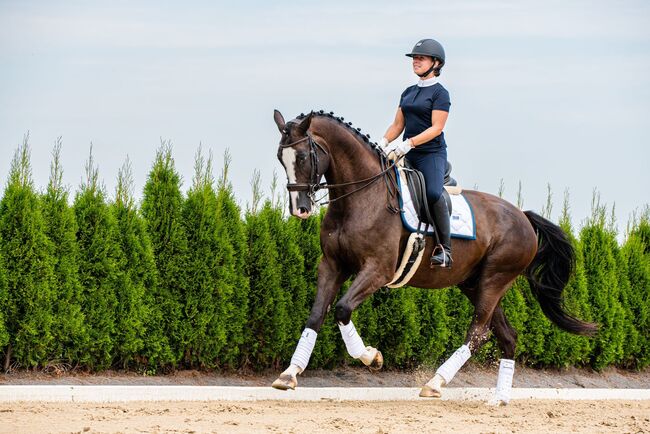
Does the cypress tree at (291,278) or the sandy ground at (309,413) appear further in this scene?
the cypress tree at (291,278)

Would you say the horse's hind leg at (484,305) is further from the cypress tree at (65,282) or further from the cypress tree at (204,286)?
the cypress tree at (65,282)

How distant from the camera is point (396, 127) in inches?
412

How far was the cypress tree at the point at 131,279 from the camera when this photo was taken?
34.3 feet

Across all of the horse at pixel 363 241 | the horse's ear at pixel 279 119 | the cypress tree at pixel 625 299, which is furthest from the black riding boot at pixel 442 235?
the cypress tree at pixel 625 299

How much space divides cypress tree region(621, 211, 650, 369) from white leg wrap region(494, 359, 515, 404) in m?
5.53

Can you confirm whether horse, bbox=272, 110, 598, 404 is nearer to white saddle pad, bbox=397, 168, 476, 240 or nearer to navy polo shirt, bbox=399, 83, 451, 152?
white saddle pad, bbox=397, 168, 476, 240

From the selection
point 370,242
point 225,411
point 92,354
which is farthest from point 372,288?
point 92,354

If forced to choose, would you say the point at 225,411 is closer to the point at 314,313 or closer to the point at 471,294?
the point at 314,313

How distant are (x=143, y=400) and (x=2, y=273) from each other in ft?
6.36

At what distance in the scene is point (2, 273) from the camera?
31.8 ft

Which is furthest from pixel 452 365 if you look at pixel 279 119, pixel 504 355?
pixel 279 119

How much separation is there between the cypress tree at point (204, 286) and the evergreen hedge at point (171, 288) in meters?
0.01

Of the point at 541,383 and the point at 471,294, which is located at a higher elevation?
the point at 471,294

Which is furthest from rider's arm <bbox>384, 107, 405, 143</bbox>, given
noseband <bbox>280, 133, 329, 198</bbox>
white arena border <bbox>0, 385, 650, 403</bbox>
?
white arena border <bbox>0, 385, 650, 403</bbox>
